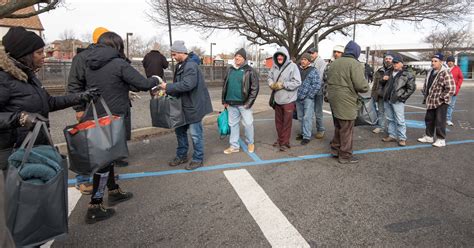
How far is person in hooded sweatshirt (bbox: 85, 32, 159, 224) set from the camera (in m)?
3.08

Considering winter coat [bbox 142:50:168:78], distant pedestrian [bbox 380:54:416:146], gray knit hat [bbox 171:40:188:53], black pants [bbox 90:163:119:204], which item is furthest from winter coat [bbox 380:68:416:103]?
winter coat [bbox 142:50:168:78]

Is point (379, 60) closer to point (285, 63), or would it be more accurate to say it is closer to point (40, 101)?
point (285, 63)

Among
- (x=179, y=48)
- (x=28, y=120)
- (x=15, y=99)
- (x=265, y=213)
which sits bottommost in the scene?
(x=265, y=213)

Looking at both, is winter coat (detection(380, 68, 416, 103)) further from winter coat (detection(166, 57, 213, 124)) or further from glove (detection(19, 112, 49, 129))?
glove (detection(19, 112, 49, 129))

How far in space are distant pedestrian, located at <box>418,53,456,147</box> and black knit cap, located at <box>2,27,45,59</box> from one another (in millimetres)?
6186

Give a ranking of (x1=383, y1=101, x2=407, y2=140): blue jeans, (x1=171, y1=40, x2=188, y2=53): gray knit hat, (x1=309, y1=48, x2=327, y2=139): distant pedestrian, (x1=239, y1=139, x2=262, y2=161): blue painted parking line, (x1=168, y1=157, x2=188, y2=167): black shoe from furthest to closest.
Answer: (x1=309, y1=48, x2=327, y2=139): distant pedestrian
(x1=383, y1=101, x2=407, y2=140): blue jeans
(x1=239, y1=139, x2=262, y2=161): blue painted parking line
(x1=168, y1=157, x2=188, y2=167): black shoe
(x1=171, y1=40, x2=188, y2=53): gray knit hat

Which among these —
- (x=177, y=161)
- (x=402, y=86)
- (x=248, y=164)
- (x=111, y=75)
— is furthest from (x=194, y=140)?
(x=402, y=86)

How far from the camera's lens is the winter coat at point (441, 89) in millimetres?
5434

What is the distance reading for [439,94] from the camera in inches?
219

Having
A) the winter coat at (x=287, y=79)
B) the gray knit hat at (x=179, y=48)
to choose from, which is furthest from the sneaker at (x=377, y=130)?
the gray knit hat at (x=179, y=48)

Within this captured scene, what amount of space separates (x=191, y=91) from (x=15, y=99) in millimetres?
2353

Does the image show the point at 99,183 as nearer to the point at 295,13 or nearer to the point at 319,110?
the point at 319,110

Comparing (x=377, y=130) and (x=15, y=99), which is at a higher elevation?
(x=15, y=99)

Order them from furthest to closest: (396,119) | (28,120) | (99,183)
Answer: (396,119), (99,183), (28,120)
